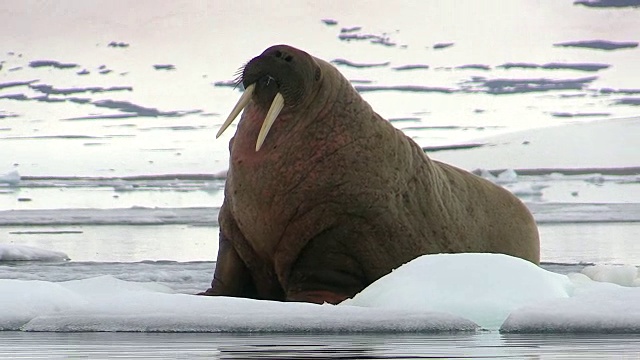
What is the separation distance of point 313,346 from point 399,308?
3.28 feet

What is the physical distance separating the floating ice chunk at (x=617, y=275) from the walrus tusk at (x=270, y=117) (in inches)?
111

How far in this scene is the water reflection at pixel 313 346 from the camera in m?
4.65

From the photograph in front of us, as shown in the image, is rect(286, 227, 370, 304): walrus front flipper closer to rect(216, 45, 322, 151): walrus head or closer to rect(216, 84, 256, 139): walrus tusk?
rect(216, 45, 322, 151): walrus head

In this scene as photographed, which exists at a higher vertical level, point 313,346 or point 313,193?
point 313,346

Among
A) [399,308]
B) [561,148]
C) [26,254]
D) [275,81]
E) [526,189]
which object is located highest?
[275,81]

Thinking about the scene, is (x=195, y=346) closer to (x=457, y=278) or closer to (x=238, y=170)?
(x=457, y=278)

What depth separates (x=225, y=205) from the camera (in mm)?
7648

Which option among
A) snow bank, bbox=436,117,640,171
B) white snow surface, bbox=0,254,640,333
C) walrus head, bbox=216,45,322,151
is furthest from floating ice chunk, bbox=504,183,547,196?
white snow surface, bbox=0,254,640,333

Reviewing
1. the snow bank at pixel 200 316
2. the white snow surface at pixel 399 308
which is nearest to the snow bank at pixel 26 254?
the white snow surface at pixel 399 308

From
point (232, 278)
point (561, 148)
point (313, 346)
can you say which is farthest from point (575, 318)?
point (561, 148)

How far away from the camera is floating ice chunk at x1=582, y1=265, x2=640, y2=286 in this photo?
8523 millimetres

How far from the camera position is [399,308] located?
5.93 m

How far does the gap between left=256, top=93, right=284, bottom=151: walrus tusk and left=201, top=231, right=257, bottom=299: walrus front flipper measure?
2.76ft

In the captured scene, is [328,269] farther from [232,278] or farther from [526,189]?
[526,189]
